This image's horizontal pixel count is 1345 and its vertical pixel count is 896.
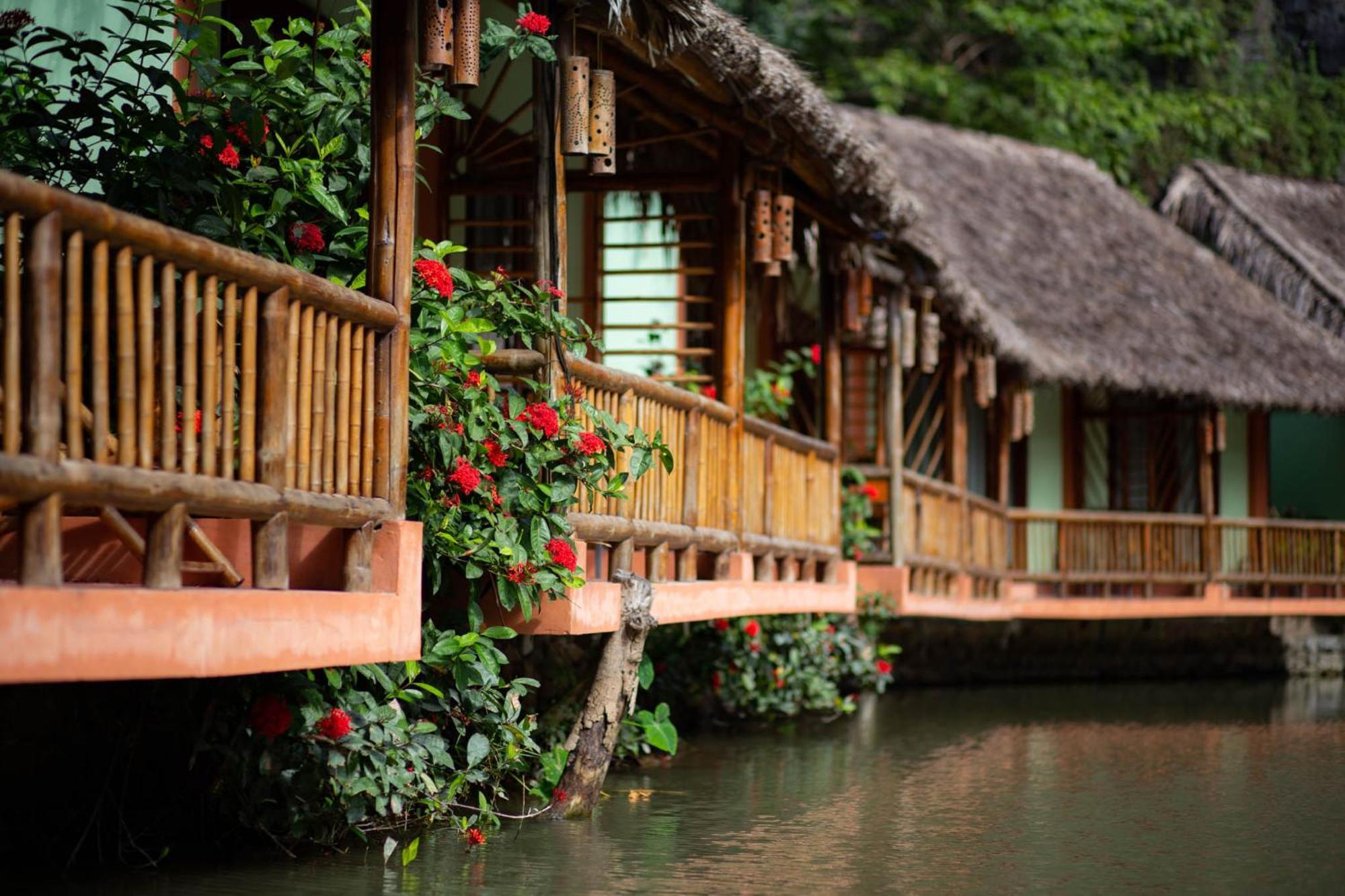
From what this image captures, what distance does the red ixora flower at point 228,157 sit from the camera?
596 centimetres

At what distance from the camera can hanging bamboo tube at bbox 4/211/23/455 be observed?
384 centimetres

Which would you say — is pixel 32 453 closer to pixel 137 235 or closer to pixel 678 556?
pixel 137 235

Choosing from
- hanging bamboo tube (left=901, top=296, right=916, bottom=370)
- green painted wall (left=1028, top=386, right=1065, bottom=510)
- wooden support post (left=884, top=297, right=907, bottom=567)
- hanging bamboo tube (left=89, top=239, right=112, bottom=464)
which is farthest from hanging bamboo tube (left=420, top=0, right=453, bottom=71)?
green painted wall (left=1028, top=386, right=1065, bottom=510)

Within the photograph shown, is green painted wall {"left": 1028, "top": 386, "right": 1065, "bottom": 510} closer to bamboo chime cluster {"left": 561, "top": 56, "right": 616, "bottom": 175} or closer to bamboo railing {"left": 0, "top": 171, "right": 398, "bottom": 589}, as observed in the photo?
bamboo chime cluster {"left": 561, "top": 56, "right": 616, "bottom": 175}

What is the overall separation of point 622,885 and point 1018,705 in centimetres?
976

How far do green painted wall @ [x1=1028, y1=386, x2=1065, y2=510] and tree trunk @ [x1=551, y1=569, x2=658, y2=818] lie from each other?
11.9 meters

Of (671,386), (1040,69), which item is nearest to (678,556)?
(671,386)

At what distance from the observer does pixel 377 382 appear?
555 centimetres

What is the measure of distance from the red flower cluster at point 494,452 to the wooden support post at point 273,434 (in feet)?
4.58

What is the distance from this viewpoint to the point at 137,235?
13.9 feet

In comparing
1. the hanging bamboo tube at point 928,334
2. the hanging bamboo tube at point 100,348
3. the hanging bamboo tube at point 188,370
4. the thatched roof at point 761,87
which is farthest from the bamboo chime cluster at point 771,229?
the hanging bamboo tube at point 100,348

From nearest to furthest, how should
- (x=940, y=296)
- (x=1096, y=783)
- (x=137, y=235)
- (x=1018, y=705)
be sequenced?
(x=137, y=235) → (x=1096, y=783) → (x=940, y=296) → (x=1018, y=705)

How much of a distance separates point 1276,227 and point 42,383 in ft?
65.8

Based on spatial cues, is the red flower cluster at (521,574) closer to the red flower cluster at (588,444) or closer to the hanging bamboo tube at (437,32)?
the red flower cluster at (588,444)
